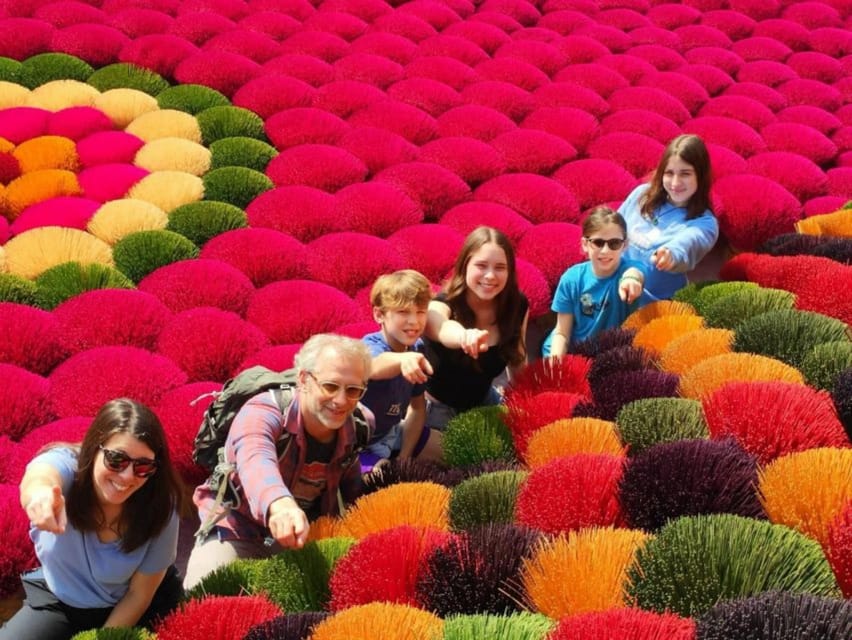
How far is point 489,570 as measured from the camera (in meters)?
1.68

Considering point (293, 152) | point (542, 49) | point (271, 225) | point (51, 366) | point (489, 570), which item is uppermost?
point (542, 49)

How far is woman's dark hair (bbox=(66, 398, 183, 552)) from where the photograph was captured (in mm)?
1933

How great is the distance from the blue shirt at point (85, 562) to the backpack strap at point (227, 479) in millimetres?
127

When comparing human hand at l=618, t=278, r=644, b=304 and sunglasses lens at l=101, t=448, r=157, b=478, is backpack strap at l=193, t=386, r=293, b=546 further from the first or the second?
human hand at l=618, t=278, r=644, b=304

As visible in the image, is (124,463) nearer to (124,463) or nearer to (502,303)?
(124,463)

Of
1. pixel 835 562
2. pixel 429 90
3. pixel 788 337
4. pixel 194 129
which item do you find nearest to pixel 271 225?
pixel 194 129

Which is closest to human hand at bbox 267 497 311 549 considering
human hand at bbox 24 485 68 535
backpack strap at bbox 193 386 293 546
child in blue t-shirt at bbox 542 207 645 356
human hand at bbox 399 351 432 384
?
backpack strap at bbox 193 386 293 546

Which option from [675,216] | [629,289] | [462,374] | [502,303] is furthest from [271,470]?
[675,216]

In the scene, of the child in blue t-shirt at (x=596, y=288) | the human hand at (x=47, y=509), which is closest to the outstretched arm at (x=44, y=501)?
the human hand at (x=47, y=509)

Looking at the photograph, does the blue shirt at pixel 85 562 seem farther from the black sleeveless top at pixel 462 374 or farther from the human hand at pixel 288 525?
the black sleeveless top at pixel 462 374

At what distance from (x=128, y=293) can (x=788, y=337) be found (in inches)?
80.7

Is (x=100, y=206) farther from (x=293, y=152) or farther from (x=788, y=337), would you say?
(x=788, y=337)

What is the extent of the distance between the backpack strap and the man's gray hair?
0.08 m

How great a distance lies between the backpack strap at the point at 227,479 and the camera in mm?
2115
